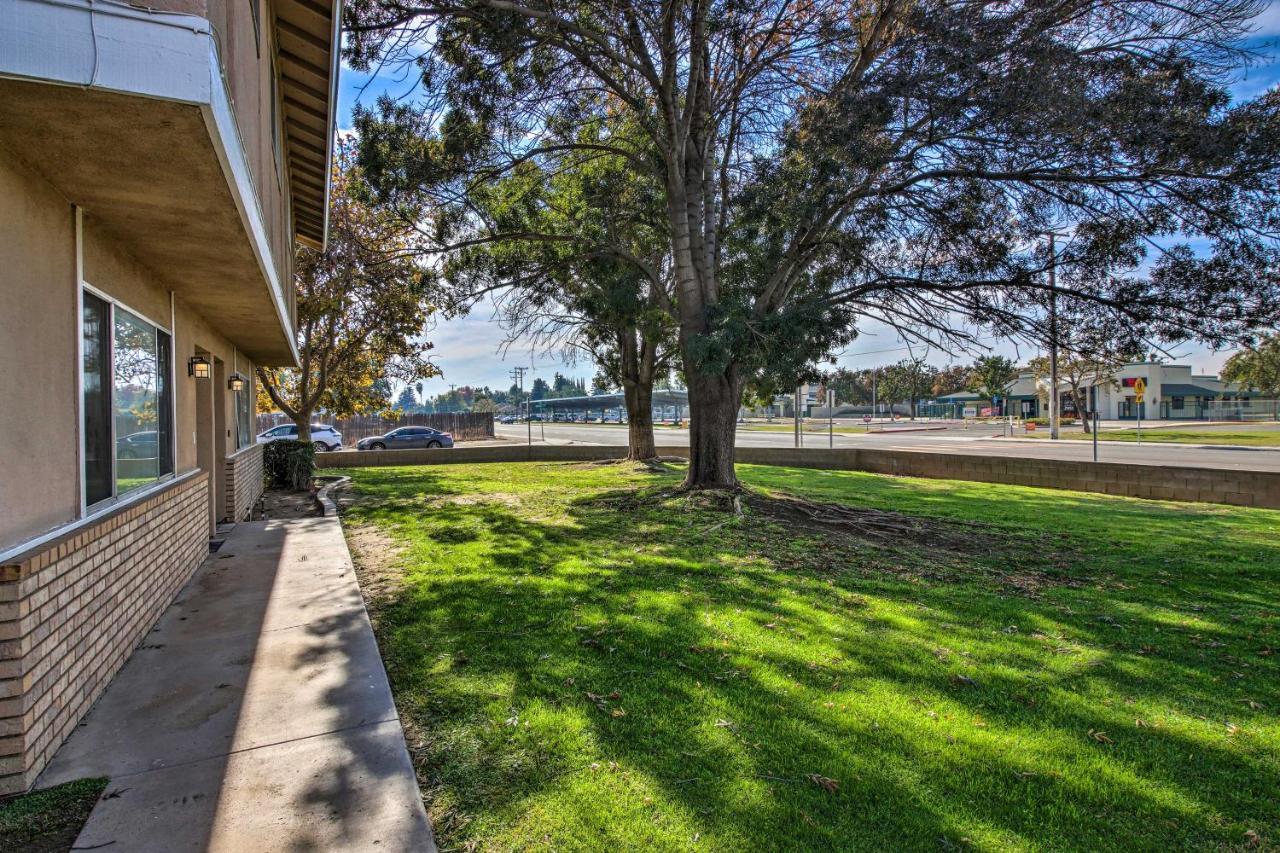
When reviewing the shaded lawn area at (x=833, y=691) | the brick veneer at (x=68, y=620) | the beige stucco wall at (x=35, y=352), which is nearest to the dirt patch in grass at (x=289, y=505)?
the shaded lawn area at (x=833, y=691)

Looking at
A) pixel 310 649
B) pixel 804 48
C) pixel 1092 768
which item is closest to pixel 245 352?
pixel 310 649

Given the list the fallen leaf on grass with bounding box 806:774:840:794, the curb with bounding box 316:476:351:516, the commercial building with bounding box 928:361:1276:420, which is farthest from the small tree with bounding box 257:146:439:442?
the commercial building with bounding box 928:361:1276:420

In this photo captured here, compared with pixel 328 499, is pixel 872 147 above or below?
above

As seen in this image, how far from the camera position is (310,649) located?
4.55 m

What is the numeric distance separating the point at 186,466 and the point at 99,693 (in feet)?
12.1

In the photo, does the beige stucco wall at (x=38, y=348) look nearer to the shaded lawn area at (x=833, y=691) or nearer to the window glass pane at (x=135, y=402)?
the window glass pane at (x=135, y=402)

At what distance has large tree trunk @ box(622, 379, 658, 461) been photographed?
20.3 meters

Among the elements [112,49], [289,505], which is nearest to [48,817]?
[112,49]

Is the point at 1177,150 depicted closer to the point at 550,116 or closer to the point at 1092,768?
the point at 1092,768

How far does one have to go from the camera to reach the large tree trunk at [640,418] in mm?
20328

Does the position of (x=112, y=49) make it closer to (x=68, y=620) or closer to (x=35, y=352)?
(x=35, y=352)

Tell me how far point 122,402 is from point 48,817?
3.02m

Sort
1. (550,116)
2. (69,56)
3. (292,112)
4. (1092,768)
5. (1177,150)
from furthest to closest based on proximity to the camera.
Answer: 1. (550,116)
2. (292,112)
3. (1177,150)
4. (1092,768)
5. (69,56)

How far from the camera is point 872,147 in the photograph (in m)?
8.83
